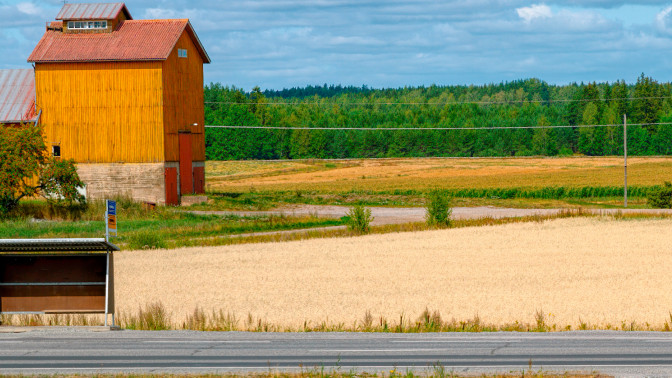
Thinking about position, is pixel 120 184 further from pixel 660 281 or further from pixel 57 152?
pixel 660 281

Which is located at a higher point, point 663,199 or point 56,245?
point 56,245

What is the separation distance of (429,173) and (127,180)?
216 feet

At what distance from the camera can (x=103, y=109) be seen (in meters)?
62.5

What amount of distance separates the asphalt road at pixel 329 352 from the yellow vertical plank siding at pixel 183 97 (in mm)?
41955

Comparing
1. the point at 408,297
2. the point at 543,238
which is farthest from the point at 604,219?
the point at 408,297

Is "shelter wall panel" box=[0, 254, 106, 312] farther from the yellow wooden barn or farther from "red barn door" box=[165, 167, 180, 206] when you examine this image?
"red barn door" box=[165, 167, 180, 206]

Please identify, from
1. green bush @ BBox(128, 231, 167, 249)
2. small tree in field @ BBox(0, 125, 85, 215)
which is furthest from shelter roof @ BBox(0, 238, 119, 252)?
small tree in field @ BBox(0, 125, 85, 215)

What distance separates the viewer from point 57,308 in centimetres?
2480

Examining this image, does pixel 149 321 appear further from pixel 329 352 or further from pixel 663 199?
Result: pixel 663 199

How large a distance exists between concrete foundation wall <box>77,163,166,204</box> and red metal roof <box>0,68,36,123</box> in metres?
5.41

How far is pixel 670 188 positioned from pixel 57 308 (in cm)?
5388

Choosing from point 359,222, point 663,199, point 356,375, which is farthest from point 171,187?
point 356,375

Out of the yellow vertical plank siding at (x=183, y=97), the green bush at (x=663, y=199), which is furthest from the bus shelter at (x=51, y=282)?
the green bush at (x=663, y=199)

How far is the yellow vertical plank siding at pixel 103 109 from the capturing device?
62438 millimetres
